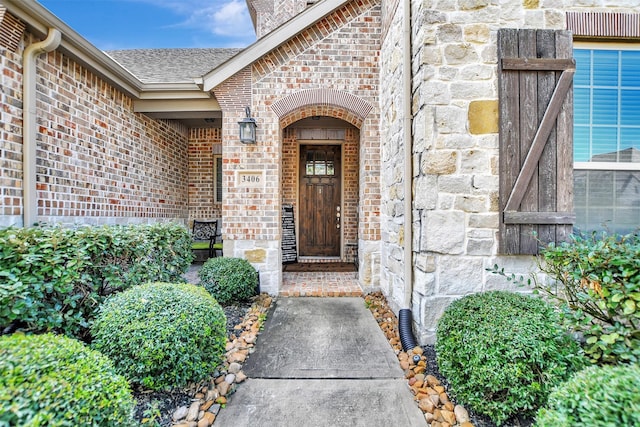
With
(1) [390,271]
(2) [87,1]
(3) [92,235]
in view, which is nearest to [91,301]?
(3) [92,235]

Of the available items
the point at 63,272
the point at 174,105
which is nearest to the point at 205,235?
the point at 174,105

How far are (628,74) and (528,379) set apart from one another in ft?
10.2

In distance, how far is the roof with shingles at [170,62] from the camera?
5464 mm

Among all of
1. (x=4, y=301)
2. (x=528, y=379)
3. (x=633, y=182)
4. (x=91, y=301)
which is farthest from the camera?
(x=633, y=182)

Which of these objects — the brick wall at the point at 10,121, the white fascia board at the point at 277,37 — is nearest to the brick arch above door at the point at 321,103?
the white fascia board at the point at 277,37

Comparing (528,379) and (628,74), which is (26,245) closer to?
(528,379)

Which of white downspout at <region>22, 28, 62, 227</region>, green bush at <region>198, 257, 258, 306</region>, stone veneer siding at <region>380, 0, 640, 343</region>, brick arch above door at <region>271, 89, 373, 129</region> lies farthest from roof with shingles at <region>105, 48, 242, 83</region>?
stone veneer siding at <region>380, 0, 640, 343</region>

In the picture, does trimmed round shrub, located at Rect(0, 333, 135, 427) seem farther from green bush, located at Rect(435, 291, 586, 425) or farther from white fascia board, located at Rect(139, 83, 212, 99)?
white fascia board, located at Rect(139, 83, 212, 99)

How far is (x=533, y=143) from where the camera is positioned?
270 centimetres

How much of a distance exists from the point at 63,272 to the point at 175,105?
3757 millimetres

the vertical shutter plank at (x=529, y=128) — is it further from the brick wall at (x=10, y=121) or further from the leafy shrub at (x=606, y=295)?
the brick wall at (x=10, y=121)

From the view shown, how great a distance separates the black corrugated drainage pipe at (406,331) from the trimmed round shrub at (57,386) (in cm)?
222

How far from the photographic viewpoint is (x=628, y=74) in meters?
2.92

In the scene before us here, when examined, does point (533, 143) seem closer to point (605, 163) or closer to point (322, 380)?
point (605, 163)
